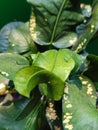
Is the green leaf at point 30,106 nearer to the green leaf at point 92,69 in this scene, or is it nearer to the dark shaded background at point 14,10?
the green leaf at point 92,69

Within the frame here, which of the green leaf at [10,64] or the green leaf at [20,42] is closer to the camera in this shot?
the green leaf at [10,64]

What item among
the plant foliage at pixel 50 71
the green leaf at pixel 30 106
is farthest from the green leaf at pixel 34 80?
the green leaf at pixel 30 106

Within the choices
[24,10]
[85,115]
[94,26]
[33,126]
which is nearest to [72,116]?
[85,115]

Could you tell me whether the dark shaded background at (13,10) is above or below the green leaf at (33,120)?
above

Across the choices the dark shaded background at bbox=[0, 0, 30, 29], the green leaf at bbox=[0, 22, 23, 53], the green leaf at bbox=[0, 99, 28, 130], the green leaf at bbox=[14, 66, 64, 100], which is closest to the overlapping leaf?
the green leaf at bbox=[14, 66, 64, 100]

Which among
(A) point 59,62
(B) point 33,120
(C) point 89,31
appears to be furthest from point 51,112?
(C) point 89,31

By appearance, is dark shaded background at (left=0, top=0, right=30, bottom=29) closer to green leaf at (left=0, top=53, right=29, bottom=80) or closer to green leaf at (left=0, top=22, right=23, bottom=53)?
green leaf at (left=0, top=22, right=23, bottom=53)

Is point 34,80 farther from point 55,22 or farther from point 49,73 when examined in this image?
point 55,22
